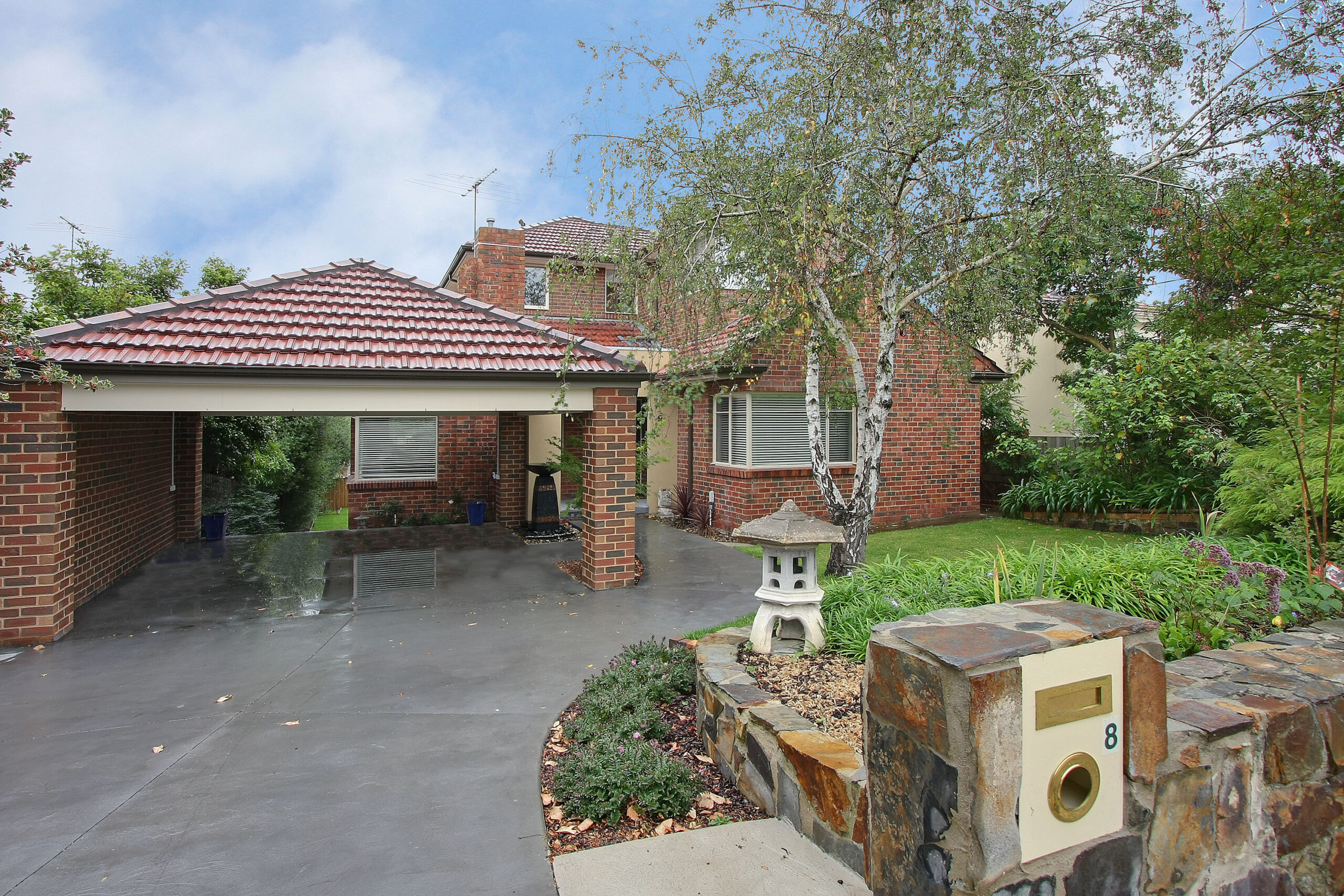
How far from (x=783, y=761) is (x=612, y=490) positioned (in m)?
5.13

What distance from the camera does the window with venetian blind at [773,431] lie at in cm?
1232

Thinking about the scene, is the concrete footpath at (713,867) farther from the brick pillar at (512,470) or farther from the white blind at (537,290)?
the white blind at (537,290)

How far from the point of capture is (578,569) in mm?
9062

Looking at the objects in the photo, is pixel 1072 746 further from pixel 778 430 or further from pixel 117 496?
pixel 778 430

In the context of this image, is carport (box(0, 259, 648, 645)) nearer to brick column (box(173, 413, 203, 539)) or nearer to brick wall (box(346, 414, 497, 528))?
brick column (box(173, 413, 203, 539))

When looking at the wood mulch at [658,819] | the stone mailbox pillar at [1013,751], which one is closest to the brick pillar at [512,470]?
the wood mulch at [658,819]

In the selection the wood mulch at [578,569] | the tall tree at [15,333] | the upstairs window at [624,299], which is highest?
the upstairs window at [624,299]

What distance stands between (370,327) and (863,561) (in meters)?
A: 6.01

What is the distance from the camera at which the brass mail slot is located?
1946 mm

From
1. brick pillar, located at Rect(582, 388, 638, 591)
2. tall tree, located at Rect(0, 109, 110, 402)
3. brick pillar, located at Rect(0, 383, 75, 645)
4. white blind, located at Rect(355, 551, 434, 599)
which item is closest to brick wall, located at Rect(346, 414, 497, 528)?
white blind, located at Rect(355, 551, 434, 599)

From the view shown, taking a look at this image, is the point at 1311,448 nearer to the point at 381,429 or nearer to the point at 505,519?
the point at 505,519

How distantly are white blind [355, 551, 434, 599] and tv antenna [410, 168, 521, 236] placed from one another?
30.0 ft

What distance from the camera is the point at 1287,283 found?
690cm

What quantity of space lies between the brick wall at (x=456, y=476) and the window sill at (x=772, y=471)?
4439 millimetres
